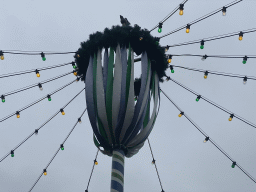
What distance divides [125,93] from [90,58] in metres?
1.88

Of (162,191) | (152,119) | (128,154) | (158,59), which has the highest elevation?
(158,59)

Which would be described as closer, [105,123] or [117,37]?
[105,123]

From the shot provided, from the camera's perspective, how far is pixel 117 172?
34.0ft

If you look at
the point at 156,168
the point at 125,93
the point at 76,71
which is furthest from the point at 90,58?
the point at 156,168

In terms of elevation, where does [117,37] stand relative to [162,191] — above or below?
above

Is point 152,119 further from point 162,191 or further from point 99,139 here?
point 162,191

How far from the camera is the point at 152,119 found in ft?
36.4

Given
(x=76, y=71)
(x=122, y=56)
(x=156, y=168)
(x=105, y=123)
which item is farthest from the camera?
(x=156, y=168)

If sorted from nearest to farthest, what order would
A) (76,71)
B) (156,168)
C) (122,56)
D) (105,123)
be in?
(105,123)
(122,56)
(76,71)
(156,168)

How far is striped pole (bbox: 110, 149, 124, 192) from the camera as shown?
1010 cm

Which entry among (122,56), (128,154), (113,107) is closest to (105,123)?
(113,107)

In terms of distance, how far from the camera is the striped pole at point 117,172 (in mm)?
10097

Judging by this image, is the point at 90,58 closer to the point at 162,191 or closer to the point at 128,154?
the point at 128,154

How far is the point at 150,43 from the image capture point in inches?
466
